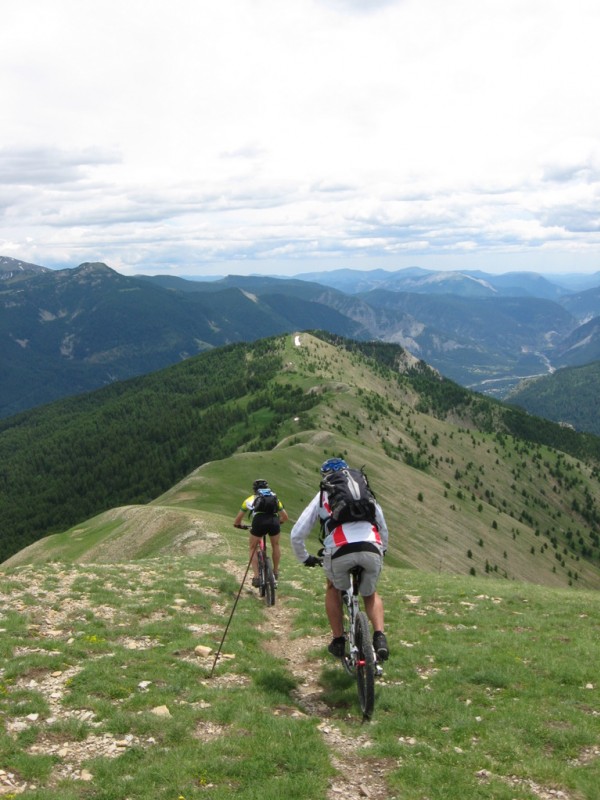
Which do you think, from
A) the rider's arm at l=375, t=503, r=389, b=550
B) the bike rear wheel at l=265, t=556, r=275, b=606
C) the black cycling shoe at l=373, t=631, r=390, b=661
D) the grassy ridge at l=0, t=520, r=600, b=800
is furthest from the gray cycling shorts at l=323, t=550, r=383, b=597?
the bike rear wheel at l=265, t=556, r=275, b=606

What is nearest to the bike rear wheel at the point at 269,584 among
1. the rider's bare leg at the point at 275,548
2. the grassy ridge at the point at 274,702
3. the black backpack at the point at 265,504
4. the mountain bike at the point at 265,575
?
the mountain bike at the point at 265,575

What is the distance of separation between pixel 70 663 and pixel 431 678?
369 inches

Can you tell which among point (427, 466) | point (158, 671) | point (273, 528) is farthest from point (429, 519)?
point (158, 671)

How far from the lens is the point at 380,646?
1242 centimetres

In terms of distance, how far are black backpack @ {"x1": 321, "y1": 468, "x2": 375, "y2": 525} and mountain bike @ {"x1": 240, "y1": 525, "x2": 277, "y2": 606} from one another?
9.65 m

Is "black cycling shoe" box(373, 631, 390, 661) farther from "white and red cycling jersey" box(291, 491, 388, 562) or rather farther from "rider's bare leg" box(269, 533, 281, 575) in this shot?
"rider's bare leg" box(269, 533, 281, 575)

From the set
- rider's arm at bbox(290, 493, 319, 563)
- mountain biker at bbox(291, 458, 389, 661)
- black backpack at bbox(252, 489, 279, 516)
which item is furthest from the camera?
black backpack at bbox(252, 489, 279, 516)

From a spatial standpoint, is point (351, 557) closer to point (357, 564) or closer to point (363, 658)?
point (357, 564)

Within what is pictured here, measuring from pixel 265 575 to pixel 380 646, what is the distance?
34.2ft

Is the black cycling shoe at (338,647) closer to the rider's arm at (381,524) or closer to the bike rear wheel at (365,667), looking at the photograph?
the bike rear wheel at (365,667)

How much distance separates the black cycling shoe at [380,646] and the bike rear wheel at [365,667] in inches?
8.6

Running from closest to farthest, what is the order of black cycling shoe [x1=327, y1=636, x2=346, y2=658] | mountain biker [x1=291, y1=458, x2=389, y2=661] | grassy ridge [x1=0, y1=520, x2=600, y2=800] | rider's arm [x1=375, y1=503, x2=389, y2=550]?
grassy ridge [x1=0, y1=520, x2=600, y2=800] < mountain biker [x1=291, y1=458, x2=389, y2=661] < rider's arm [x1=375, y1=503, x2=389, y2=550] < black cycling shoe [x1=327, y1=636, x2=346, y2=658]

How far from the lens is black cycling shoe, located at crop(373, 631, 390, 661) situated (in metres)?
12.2

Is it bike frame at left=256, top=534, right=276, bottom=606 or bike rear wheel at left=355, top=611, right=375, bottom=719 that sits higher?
bike rear wheel at left=355, top=611, right=375, bottom=719
